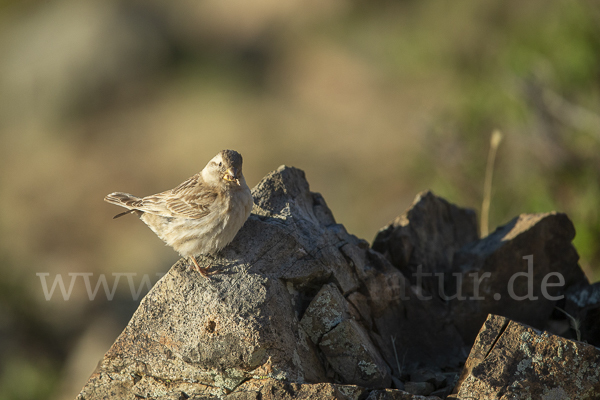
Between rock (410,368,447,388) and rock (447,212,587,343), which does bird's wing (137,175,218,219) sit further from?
rock (447,212,587,343)

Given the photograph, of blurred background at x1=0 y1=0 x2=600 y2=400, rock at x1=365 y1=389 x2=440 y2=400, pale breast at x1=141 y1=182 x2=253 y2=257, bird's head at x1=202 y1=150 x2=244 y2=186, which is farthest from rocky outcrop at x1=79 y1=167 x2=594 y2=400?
blurred background at x1=0 y1=0 x2=600 y2=400

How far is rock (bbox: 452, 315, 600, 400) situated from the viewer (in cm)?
334

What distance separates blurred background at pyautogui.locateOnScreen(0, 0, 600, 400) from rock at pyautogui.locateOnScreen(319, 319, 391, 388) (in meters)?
4.24

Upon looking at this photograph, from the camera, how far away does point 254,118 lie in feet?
59.9

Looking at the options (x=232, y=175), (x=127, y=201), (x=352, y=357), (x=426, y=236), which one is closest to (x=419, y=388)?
(x=352, y=357)

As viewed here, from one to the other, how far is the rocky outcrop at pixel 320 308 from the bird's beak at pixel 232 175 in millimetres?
332

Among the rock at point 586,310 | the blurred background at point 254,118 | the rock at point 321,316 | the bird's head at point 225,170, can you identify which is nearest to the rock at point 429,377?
the rock at point 321,316

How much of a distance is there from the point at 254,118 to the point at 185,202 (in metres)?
14.1

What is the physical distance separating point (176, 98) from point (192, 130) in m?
2.17

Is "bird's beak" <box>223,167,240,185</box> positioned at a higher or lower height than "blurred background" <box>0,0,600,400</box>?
lower

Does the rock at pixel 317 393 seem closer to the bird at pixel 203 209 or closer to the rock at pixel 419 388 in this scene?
the rock at pixel 419 388

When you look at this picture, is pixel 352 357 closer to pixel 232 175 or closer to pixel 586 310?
pixel 232 175

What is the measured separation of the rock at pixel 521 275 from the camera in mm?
4672

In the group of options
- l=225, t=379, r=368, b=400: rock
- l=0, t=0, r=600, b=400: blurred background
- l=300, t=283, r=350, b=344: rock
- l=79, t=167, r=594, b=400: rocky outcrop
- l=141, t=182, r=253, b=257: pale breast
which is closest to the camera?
l=225, t=379, r=368, b=400: rock
